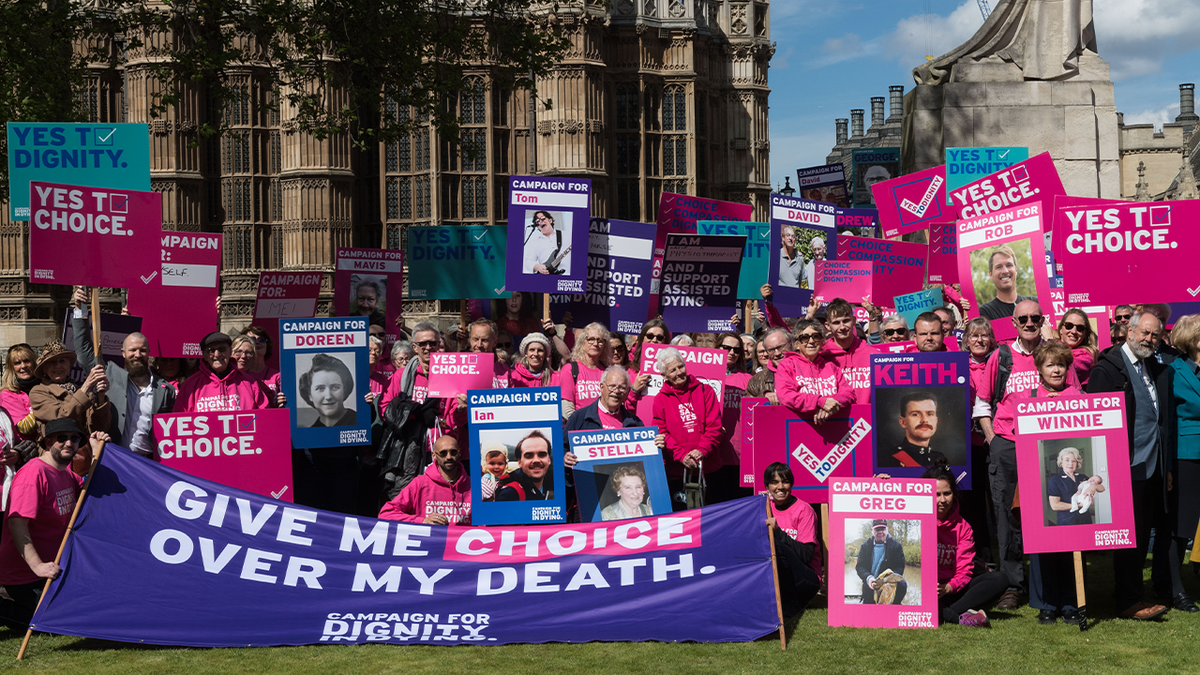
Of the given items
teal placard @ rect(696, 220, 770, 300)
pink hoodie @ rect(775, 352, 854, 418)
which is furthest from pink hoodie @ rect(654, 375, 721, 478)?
teal placard @ rect(696, 220, 770, 300)

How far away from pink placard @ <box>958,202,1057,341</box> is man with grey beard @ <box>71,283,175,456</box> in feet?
18.6

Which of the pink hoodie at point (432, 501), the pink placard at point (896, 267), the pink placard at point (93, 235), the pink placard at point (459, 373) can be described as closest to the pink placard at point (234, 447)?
the pink hoodie at point (432, 501)

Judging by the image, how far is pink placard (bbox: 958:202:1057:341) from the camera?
9.44 metres

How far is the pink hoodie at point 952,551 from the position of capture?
7230mm

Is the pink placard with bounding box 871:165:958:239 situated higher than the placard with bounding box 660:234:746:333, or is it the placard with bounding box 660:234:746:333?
the pink placard with bounding box 871:165:958:239

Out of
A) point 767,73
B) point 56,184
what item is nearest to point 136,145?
point 56,184

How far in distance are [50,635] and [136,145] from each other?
3505 mm

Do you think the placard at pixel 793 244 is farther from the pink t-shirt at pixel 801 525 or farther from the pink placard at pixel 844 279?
the pink t-shirt at pixel 801 525

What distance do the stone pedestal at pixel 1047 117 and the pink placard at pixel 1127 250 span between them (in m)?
5.74

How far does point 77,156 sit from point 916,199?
286 inches

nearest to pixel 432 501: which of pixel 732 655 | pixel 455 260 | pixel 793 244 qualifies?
pixel 732 655

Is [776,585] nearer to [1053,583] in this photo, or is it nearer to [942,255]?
[1053,583]

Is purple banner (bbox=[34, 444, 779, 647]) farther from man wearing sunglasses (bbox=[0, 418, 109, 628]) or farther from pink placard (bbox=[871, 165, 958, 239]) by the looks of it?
pink placard (bbox=[871, 165, 958, 239])

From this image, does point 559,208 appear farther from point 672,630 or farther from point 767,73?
point 767,73
